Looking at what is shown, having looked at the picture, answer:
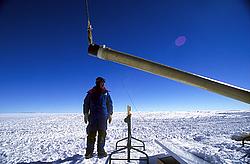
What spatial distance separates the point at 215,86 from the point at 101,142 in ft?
13.1

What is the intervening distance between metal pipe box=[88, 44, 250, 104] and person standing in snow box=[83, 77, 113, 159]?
348 centimetres

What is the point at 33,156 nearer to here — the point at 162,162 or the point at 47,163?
the point at 47,163

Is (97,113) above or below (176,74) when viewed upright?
below

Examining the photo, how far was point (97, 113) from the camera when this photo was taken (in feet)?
15.0

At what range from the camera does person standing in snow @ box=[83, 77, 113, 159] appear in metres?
4.49

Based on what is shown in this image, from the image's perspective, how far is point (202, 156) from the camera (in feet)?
8.25

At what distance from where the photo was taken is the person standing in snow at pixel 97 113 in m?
4.49

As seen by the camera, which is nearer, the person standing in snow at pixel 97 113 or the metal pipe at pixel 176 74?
the metal pipe at pixel 176 74

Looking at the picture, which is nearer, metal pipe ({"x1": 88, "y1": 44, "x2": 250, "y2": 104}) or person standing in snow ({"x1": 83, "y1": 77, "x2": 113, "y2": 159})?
metal pipe ({"x1": 88, "y1": 44, "x2": 250, "y2": 104})

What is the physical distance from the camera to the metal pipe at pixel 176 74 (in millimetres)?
882

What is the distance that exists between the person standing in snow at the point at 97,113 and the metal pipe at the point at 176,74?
348 cm

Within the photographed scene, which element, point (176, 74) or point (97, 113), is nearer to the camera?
point (176, 74)

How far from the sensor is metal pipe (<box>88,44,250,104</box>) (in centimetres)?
88

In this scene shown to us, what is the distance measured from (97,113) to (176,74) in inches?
148
